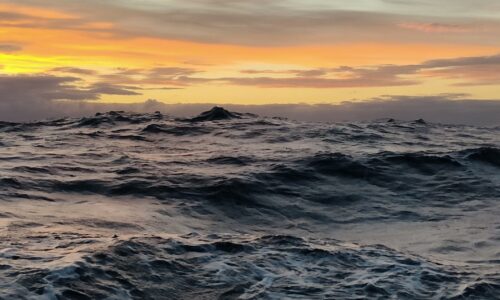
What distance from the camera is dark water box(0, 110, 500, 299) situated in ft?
34.6

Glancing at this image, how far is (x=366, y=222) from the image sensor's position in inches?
678

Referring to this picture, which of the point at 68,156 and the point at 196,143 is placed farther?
the point at 196,143

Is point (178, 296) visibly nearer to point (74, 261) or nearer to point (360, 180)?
point (74, 261)

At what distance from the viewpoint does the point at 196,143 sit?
32969mm

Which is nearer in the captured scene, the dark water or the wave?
the wave

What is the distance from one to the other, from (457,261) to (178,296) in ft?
21.6

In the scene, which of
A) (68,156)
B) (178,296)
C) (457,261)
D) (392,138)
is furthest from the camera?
(392,138)

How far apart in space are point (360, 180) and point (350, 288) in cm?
1251

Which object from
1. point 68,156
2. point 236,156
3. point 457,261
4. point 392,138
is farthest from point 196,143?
point 457,261

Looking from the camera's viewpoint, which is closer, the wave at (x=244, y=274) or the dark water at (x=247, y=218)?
the wave at (x=244, y=274)

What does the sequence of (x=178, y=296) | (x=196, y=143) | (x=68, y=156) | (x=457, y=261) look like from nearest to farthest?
(x=178, y=296) → (x=457, y=261) → (x=68, y=156) → (x=196, y=143)

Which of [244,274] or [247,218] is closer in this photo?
[244,274]

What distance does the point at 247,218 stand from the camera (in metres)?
17.2

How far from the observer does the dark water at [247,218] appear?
34.6 ft
